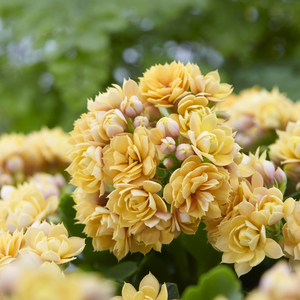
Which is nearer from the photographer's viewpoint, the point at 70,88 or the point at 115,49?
the point at 70,88

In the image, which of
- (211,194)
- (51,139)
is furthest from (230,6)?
(211,194)

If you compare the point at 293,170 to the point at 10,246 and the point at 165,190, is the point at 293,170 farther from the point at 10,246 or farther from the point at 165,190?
the point at 10,246

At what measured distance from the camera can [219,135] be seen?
1.16 ft

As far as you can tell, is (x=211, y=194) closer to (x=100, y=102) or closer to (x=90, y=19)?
(x=100, y=102)

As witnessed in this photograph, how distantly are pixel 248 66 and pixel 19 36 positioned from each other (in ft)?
3.17

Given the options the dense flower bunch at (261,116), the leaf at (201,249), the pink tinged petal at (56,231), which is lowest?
the dense flower bunch at (261,116)

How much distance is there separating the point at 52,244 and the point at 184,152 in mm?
171

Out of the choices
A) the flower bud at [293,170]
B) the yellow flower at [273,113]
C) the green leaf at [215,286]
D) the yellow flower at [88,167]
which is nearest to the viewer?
the green leaf at [215,286]

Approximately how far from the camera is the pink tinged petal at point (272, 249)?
0.34m

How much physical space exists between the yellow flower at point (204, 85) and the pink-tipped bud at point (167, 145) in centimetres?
7

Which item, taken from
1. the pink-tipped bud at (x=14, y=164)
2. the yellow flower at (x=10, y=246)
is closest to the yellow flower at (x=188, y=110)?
the yellow flower at (x=10, y=246)

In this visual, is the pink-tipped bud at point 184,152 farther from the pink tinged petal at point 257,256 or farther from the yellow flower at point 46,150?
the yellow flower at point 46,150

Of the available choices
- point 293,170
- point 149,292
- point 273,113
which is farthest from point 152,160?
point 273,113

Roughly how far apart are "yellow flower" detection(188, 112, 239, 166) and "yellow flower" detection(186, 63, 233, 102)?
48 mm
